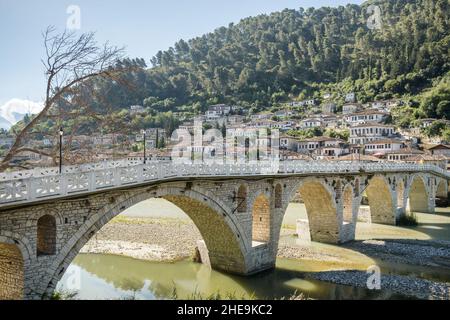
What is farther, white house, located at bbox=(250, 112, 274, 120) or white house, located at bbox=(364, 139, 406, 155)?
white house, located at bbox=(250, 112, 274, 120)

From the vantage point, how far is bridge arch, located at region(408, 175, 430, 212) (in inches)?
1863

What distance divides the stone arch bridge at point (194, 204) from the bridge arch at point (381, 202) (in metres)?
0.10

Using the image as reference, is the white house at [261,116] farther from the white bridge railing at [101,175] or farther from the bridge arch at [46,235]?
the bridge arch at [46,235]

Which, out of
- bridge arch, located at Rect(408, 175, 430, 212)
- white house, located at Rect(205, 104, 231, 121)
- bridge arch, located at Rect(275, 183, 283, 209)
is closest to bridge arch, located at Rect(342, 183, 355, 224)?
bridge arch, located at Rect(275, 183, 283, 209)

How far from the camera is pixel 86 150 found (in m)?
14.2

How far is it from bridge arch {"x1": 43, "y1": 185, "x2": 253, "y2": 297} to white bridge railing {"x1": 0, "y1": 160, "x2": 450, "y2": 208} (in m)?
0.77

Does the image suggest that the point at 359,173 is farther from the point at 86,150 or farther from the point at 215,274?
the point at 86,150

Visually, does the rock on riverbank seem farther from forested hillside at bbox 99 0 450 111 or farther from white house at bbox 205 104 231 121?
white house at bbox 205 104 231 121

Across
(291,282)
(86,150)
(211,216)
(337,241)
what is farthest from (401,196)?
(86,150)

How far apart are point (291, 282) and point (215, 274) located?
412 cm

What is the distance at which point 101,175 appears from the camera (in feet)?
41.7

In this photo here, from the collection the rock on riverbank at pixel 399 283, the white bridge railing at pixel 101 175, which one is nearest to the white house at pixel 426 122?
the white bridge railing at pixel 101 175

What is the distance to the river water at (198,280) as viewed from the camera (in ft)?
59.0
